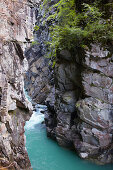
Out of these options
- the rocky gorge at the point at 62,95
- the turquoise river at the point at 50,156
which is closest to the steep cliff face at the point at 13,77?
the rocky gorge at the point at 62,95

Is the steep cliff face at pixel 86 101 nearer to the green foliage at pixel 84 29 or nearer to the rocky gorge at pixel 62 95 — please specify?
the rocky gorge at pixel 62 95

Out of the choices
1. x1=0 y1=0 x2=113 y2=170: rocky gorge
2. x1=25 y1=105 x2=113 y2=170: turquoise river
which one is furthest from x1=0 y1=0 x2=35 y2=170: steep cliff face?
x1=25 y1=105 x2=113 y2=170: turquoise river

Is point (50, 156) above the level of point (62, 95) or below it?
below

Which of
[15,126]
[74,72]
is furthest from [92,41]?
[15,126]

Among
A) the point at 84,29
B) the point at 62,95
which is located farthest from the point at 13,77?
the point at 62,95

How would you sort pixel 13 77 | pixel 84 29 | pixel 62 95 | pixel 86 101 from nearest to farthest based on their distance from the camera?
pixel 13 77 → pixel 84 29 → pixel 86 101 → pixel 62 95

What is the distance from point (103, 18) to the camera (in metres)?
7.98

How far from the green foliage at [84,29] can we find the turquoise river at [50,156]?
653 centimetres

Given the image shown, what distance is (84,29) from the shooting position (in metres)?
7.77

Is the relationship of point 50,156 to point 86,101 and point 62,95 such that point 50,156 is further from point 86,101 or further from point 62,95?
point 86,101

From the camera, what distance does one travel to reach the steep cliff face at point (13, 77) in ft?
16.0

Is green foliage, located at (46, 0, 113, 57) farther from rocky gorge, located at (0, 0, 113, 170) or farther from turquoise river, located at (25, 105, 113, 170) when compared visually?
turquoise river, located at (25, 105, 113, 170)

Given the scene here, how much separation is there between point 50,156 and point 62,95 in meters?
3.90

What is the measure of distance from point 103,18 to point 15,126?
7.09 m
